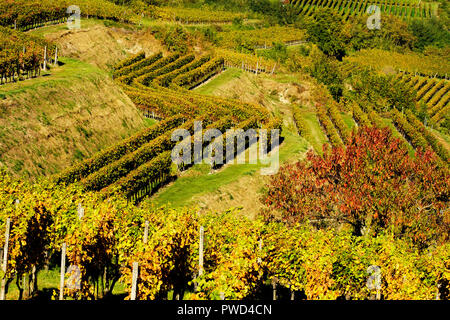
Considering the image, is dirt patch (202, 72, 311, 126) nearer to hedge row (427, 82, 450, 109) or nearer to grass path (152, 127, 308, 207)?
grass path (152, 127, 308, 207)

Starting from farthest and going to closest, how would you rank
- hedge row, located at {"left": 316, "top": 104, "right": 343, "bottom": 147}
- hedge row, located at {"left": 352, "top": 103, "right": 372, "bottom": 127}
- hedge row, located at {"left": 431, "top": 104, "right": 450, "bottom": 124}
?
hedge row, located at {"left": 431, "top": 104, "right": 450, "bottom": 124}, hedge row, located at {"left": 352, "top": 103, "right": 372, "bottom": 127}, hedge row, located at {"left": 316, "top": 104, "right": 343, "bottom": 147}

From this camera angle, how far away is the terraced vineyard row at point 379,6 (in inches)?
6619

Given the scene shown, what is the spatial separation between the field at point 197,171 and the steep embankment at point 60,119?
0.49 ft

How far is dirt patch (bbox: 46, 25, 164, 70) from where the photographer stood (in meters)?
66.7

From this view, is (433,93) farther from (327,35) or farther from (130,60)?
(130,60)

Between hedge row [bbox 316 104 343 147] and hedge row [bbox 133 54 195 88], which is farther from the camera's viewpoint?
hedge row [bbox 316 104 343 147]

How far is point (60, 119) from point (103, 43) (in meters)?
29.8

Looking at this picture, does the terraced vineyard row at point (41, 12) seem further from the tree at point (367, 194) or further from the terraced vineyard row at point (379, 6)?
the terraced vineyard row at point (379, 6)

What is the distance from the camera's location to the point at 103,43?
71375 millimetres

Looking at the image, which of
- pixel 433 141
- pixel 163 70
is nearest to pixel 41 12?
pixel 163 70

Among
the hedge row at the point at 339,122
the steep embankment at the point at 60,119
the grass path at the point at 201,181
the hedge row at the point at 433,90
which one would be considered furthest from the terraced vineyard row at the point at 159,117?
the hedge row at the point at 433,90

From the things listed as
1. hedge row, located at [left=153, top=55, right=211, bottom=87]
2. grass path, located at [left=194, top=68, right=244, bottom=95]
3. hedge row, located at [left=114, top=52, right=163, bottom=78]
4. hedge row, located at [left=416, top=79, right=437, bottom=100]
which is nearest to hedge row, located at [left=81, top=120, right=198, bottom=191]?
hedge row, located at [left=153, top=55, right=211, bottom=87]

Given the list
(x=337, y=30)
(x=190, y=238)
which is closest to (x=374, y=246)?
(x=190, y=238)

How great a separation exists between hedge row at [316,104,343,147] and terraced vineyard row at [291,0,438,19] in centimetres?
8924
